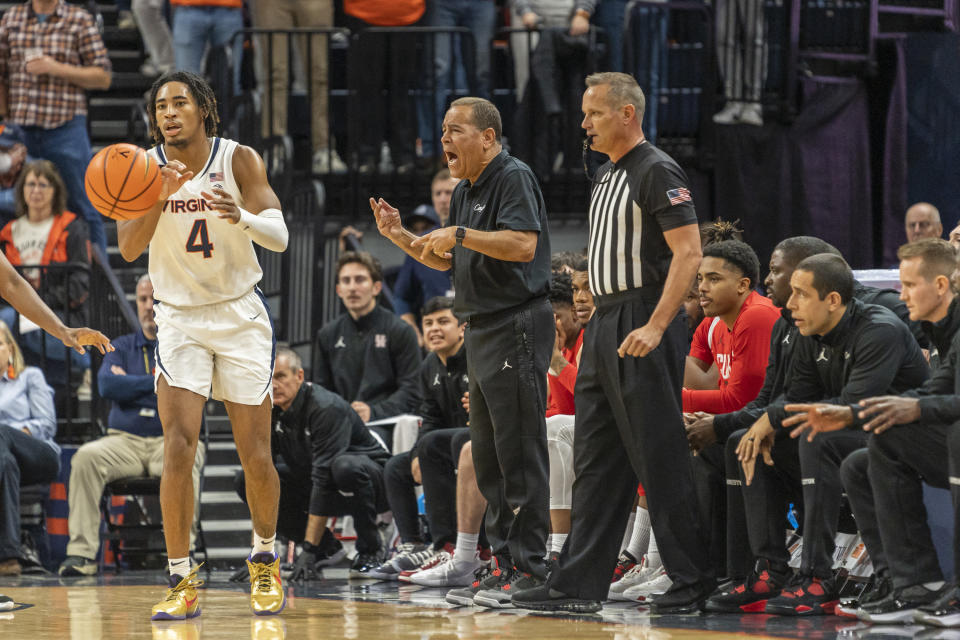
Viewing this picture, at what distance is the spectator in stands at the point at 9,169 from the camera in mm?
10094

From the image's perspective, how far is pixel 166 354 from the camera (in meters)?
5.58

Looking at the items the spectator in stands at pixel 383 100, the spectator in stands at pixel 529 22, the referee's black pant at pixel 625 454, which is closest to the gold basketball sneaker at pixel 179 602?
the referee's black pant at pixel 625 454

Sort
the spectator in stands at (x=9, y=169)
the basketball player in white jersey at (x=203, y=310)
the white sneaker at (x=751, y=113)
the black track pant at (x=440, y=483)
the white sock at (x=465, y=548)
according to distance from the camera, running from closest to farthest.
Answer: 1. the basketball player in white jersey at (x=203, y=310)
2. the white sock at (x=465, y=548)
3. the black track pant at (x=440, y=483)
4. the spectator in stands at (x=9, y=169)
5. the white sneaker at (x=751, y=113)

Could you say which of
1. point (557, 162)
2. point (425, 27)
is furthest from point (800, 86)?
point (425, 27)

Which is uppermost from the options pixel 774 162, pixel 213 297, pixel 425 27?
pixel 425 27

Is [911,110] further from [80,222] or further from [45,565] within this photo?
[45,565]

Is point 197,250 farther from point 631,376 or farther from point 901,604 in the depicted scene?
point 901,604

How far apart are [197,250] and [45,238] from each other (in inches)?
176

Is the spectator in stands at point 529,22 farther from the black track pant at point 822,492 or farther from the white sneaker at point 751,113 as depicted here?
the black track pant at point 822,492

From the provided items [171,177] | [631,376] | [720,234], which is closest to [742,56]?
[720,234]

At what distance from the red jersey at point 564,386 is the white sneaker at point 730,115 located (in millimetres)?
4571

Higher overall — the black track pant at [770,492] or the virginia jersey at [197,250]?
the virginia jersey at [197,250]

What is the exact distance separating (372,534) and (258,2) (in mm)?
5171

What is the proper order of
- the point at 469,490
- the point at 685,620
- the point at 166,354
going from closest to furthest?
the point at 685,620
the point at 166,354
the point at 469,490
